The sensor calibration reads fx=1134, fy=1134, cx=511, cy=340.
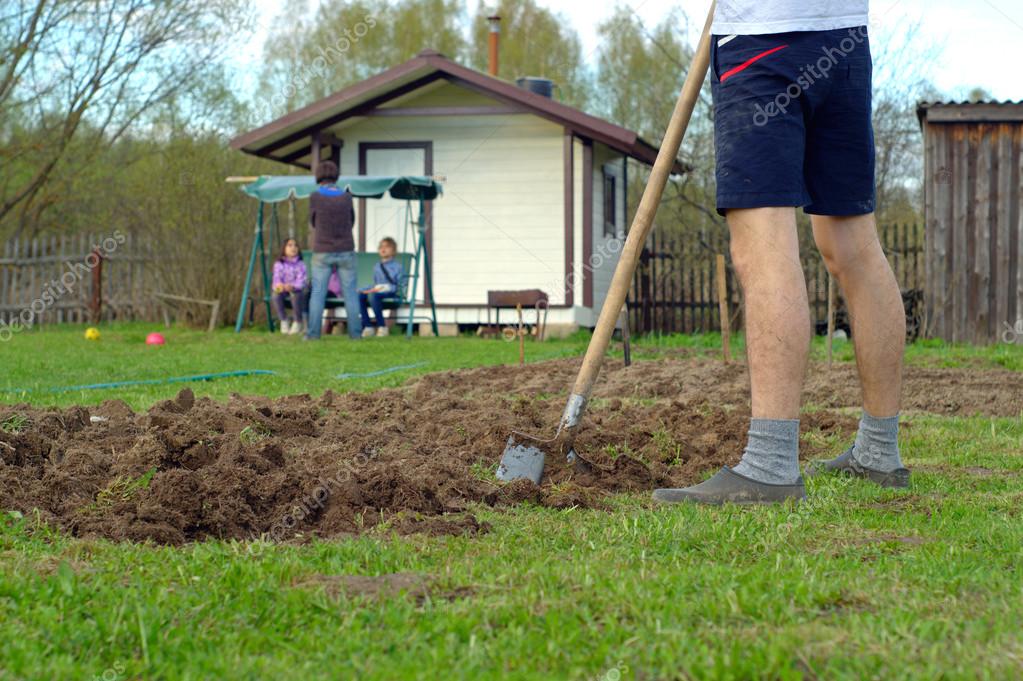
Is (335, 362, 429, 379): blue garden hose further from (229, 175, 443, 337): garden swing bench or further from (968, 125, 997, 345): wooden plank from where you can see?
(968, 125, 997, 345): wooden plank

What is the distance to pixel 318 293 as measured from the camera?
1446cm

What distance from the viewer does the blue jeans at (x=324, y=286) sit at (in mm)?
14430

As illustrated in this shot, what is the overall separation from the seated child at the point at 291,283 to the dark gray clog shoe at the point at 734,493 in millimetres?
14177

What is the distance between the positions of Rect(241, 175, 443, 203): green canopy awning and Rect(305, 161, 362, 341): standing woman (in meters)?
1.02

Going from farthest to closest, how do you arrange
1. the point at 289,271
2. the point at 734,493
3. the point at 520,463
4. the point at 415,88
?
the point at 415,88
the point at 289,271
the point at 520,463
the point at 734,493

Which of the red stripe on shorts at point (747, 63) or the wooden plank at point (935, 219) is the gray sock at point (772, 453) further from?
the wooden plank at point (935, 219)

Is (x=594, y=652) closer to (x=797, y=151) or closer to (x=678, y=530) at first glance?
(x=678, y=530)

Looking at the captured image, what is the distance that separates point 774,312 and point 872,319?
0.61 m

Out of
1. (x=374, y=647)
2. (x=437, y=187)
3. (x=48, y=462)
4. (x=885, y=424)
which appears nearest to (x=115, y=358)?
(x=437, y=187)

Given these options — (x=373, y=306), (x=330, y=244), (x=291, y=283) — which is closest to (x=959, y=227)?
(x=330, y=244)

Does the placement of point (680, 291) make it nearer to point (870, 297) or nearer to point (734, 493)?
point (870, 297)

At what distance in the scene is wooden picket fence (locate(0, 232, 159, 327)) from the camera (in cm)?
2091

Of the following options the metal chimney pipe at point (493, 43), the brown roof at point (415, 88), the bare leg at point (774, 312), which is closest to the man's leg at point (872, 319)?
the bare leg at point (774, 312)

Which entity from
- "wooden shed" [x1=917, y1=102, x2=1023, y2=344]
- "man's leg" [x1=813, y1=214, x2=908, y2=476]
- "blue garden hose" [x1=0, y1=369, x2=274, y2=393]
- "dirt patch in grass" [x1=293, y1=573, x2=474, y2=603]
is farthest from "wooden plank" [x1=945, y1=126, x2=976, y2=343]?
"dirt patch in grass" [x1=293, y1=573, x2=474, y2=603]
